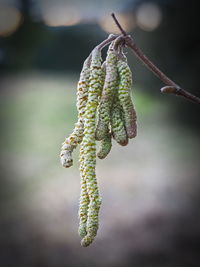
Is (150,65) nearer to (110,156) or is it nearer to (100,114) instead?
(100,114)

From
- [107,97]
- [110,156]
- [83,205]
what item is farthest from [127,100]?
[110,156]

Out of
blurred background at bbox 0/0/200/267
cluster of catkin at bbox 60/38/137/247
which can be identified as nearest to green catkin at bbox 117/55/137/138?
cluster of catkin at bbox 60/38/137/247

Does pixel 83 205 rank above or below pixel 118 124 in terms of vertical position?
below

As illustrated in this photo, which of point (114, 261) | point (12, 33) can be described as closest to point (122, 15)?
point (12, 33)

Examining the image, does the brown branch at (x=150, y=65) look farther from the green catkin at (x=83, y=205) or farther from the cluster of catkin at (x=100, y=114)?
the green catkin at (x=83, y=205)

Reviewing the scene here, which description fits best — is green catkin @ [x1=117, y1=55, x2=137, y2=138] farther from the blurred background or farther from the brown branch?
the blurred background

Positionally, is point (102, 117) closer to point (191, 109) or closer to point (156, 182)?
point (191, 109)

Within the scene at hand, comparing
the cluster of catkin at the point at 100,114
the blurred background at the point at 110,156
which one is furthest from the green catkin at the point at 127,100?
the blurred background at the point at 110,156

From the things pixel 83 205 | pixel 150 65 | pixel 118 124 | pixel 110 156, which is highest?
pixel 110 156
